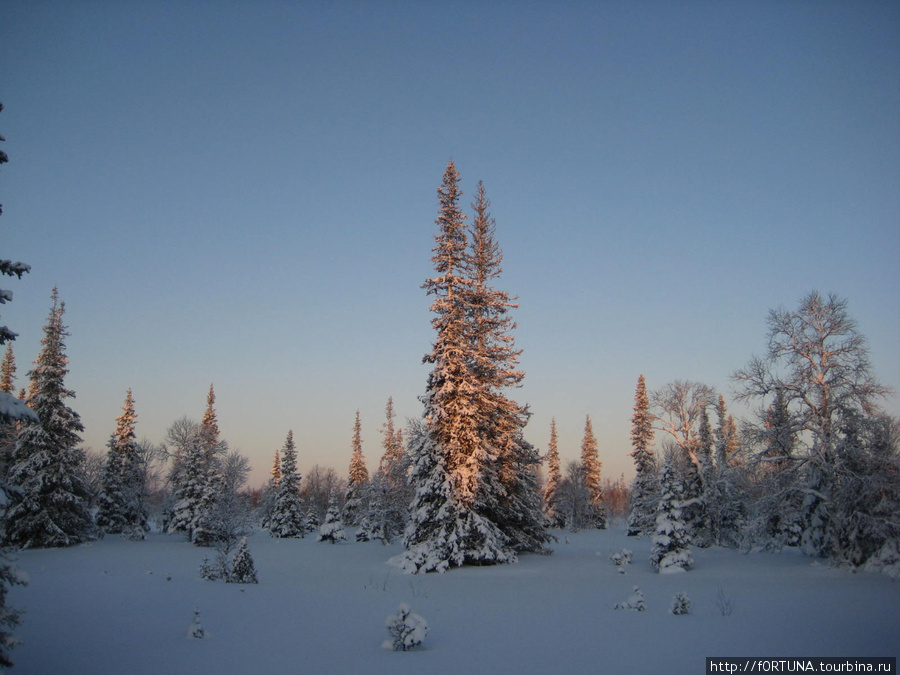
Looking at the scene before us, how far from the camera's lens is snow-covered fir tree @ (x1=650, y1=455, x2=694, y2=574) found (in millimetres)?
22094

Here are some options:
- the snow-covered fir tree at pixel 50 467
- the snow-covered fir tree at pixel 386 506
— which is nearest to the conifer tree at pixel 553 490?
the snow-covered fir tree at pixel 386 506

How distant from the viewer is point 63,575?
19.8 m

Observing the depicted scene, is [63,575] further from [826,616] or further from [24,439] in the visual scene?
[826,616]

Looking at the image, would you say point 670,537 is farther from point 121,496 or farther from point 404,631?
point 121,496

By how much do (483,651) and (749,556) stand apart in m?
22.8

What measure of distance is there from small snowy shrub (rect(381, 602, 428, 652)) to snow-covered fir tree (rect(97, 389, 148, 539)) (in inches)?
1437

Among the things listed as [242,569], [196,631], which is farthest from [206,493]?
[196,631]

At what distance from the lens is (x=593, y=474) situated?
Answer: 2643 inches

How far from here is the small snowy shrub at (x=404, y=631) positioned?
10.3 meters

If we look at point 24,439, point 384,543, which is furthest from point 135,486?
point 384,543

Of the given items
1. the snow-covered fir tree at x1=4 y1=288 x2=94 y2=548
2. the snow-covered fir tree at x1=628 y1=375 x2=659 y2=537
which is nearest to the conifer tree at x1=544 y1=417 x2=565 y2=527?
the snow-covered fir tree at x1=628 y1=375 x2=659 y2=537

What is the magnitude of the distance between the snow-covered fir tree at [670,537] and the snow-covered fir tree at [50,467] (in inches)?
1274

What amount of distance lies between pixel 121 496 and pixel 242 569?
26164 millimetres

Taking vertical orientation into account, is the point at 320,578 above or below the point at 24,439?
below
